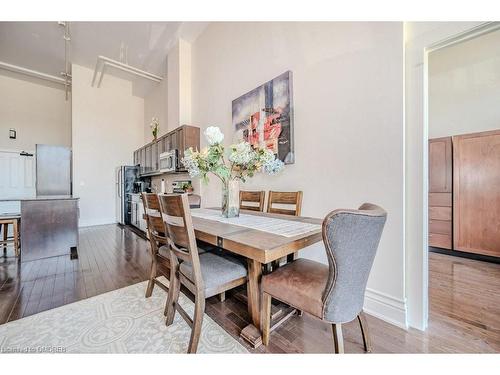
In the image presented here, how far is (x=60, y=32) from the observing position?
3.90 metres

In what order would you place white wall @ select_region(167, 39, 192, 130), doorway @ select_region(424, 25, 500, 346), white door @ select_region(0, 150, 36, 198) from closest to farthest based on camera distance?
doorway @ select_region(424, 25, 500, 346), white wall @ select_region(167, 39, 192, 130), white door @ select_region(0, 150, 36, 198)

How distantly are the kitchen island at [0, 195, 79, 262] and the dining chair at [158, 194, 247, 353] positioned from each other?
271 cm

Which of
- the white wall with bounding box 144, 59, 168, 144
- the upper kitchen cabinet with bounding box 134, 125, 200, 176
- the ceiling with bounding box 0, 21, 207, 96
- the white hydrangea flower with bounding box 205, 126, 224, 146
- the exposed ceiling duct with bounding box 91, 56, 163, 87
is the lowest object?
the white hydrangea flower with bounding box 205, 126, 224, 146

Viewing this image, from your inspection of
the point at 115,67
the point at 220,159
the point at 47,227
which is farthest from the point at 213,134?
the point at 115,67

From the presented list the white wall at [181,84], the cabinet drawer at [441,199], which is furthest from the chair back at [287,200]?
the white wall at [181,84]

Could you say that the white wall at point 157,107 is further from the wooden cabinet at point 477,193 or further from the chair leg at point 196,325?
the wooden cabinet at point 477,193

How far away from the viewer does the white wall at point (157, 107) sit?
5313 millimetres

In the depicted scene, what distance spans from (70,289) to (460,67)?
5589mm

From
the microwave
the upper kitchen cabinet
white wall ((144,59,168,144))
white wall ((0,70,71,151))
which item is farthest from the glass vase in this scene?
white wall ((0,70,71,151))

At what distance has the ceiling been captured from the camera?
3684 mm

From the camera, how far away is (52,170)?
4.26 meters

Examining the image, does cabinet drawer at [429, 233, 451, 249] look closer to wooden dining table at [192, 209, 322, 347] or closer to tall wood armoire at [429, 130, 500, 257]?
tall wood armoire at [429, 130, 500, 257]
